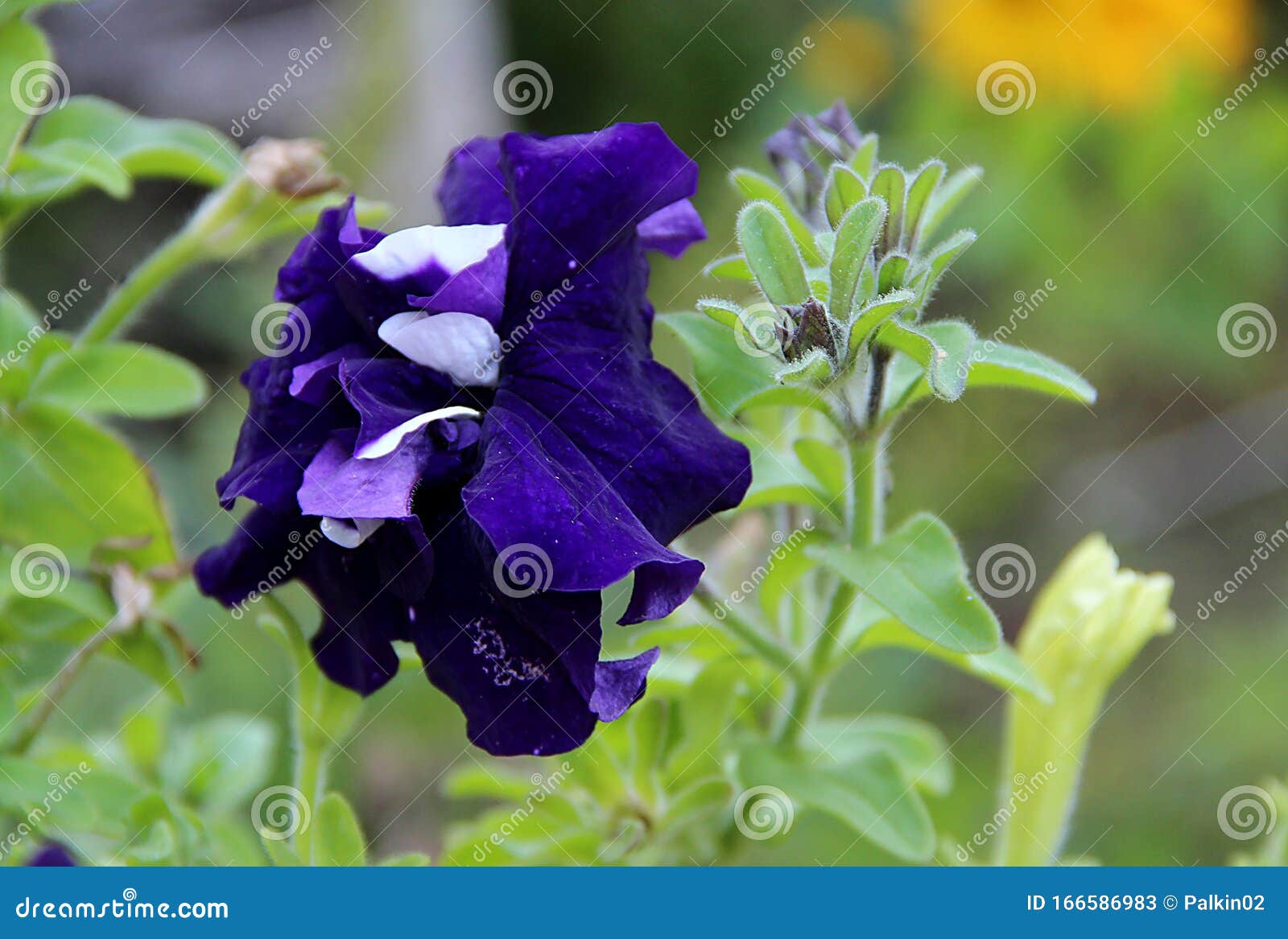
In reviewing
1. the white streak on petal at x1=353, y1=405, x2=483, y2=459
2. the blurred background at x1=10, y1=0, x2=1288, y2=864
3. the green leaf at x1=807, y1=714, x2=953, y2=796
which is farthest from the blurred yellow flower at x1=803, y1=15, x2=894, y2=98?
the white streak on petal at x1=353, y1=405, x2=483, y2=459

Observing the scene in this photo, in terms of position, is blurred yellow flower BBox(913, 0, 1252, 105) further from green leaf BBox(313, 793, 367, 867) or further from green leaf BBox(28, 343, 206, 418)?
green leaf BBox(313, 793, 367, 867)

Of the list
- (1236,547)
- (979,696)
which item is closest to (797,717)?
(979,696)

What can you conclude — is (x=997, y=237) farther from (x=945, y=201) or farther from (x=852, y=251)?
(x=852, y=251)

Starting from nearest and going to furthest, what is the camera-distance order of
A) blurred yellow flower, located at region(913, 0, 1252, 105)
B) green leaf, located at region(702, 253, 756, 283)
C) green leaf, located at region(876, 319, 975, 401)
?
1. green leaf, located at region(876, 319, 975, 401)
2. green leaf, located at region(702, 253, 756, 283)
3. blurred yellow flower, located at region(913, 0, 1252, 105)

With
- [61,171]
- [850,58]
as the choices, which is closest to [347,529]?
[61,171]

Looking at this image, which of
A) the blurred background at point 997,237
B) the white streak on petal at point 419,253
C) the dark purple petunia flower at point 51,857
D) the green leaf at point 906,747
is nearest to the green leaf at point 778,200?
the white streak on petal at point 419,253

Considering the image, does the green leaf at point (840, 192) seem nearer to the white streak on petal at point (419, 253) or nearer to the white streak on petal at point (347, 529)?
the white streak on petal at point (419, 253)

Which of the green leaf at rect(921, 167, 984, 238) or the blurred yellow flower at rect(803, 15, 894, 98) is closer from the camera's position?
the green leaf at rect(921, 167, 984, 238)
